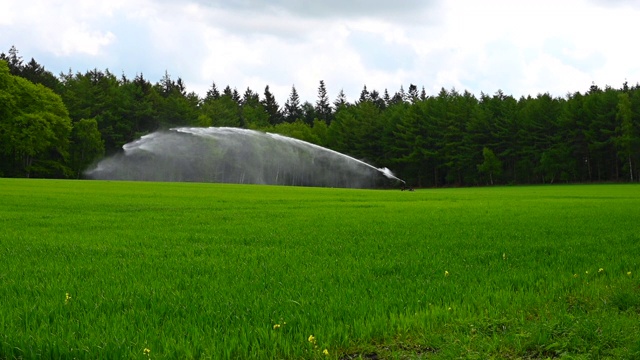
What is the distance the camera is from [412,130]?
9331 centimetres

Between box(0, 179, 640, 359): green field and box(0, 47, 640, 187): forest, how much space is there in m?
70.3

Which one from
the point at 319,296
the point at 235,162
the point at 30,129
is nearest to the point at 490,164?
the point at 235,162

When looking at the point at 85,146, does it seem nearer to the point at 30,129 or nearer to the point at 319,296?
the point at 30,129

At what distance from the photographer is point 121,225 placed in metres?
14.1

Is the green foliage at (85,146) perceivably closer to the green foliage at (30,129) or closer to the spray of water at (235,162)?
the green foliage at (30,129)

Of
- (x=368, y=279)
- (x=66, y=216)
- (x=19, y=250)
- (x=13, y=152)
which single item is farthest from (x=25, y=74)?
(x=368, y=279)

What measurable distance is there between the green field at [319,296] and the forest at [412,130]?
70308 millimetres

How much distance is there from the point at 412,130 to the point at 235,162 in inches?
1492

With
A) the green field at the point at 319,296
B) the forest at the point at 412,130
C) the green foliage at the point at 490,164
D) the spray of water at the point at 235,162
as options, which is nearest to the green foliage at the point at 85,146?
the forest at the point at 412,130

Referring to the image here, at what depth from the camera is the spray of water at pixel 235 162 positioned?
66.2m

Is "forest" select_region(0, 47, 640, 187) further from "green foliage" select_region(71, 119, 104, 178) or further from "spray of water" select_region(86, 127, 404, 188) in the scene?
"spray of water" select_region(86, 127, 404, 188)

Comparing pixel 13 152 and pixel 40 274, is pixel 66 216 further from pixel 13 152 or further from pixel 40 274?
pixel 13 152

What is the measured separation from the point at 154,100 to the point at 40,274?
321 ft

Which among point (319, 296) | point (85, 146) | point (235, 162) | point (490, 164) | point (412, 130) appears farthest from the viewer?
point (412, 130)
